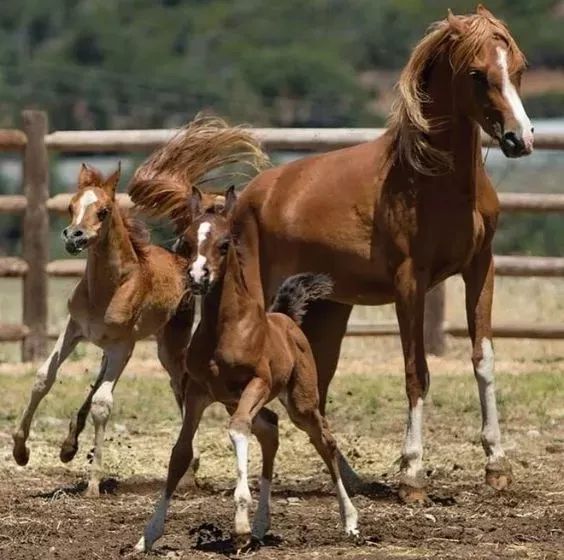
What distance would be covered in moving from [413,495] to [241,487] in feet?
5.16

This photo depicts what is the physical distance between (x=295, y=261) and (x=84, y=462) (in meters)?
1.60

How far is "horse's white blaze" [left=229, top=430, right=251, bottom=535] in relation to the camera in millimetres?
6539

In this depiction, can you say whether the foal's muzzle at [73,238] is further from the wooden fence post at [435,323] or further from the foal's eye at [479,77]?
the wooden fence post at [435,323]

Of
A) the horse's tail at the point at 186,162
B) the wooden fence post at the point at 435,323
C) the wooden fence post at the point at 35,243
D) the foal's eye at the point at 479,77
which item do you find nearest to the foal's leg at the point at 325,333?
the horse's tail at the point at 186,162

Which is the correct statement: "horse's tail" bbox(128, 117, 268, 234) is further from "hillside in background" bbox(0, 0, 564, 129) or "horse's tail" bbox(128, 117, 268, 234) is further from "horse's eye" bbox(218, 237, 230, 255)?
"hillside in background" bbox(0, 0, 564, 129)

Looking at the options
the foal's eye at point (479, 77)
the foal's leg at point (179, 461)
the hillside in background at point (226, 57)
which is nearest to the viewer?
the foal's leg at point (179, 461)

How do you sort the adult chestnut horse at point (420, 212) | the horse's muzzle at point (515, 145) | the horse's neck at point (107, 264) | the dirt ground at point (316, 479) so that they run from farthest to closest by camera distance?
the horse's neck at point (107, 264), the adult chestnut horse at point (420, 212), the horse's muzzle at point (515, 145), the dirt ground at point (316, 479)

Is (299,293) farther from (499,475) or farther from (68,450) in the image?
(68,450)

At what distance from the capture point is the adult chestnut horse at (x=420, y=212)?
314 inches

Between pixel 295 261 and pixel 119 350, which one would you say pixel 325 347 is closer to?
pixel 295 261

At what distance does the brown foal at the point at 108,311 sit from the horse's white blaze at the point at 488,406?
4.79 ft

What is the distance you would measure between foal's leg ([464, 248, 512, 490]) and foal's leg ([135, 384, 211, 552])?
6.05 ft

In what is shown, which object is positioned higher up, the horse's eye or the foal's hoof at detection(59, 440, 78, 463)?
the horse's eye

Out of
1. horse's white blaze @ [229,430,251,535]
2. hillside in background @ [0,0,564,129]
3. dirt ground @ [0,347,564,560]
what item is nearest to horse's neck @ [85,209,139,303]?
dirt ground @ [0,347,564,560]
